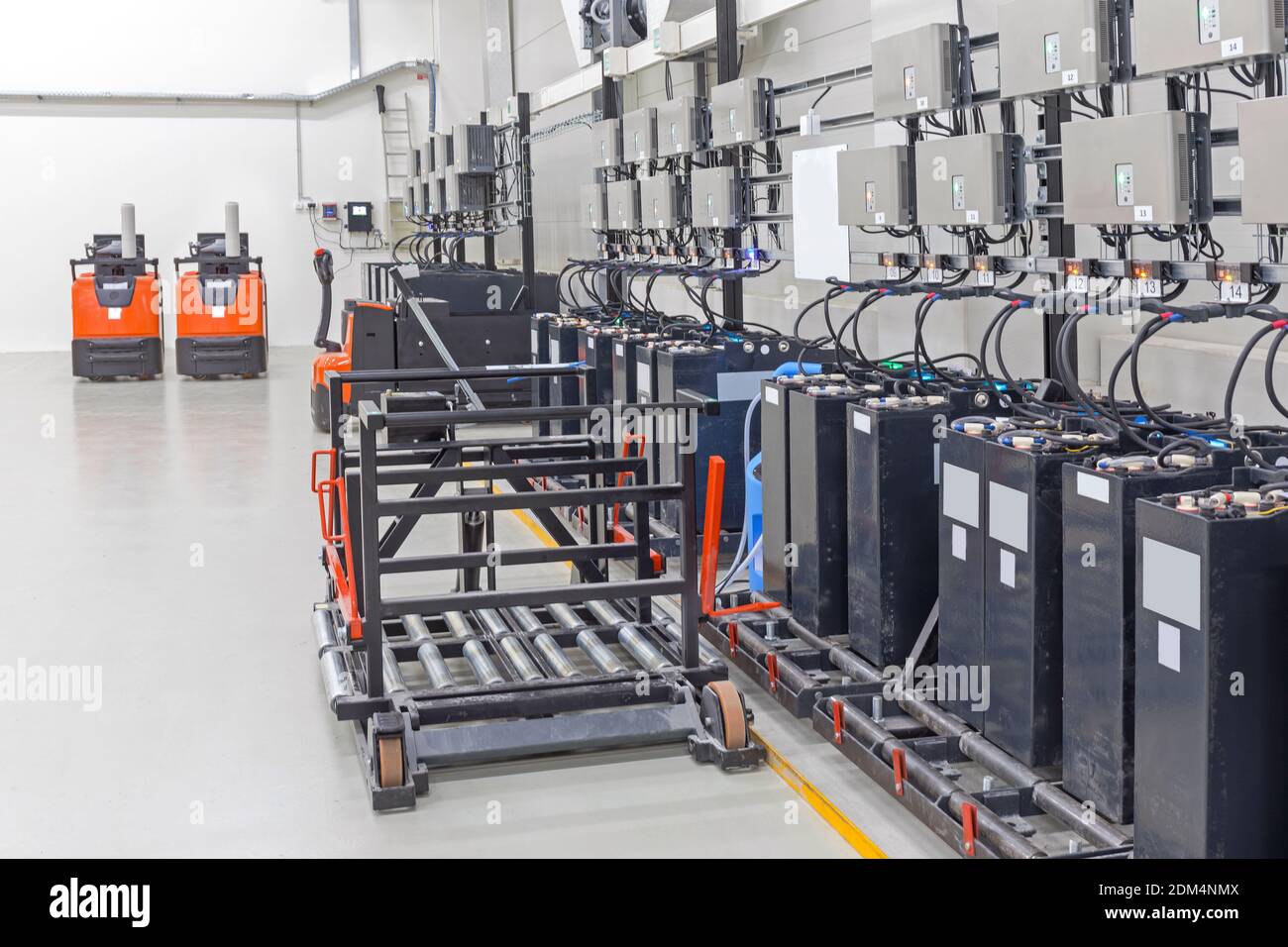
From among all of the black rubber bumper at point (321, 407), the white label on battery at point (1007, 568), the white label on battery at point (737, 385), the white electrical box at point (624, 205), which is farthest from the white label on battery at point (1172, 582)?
the black rubber bumper at point (321, 407)

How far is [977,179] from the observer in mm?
4336

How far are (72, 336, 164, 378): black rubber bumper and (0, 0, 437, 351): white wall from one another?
371 cm

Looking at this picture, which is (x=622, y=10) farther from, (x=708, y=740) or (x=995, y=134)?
(x=708, y=740)

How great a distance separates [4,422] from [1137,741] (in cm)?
991

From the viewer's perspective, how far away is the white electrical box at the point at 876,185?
486 centimetres

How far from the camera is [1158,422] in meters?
3.36

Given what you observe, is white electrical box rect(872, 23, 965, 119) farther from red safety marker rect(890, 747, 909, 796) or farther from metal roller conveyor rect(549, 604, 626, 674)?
red safety marker rect(890, 747, 909, 796)

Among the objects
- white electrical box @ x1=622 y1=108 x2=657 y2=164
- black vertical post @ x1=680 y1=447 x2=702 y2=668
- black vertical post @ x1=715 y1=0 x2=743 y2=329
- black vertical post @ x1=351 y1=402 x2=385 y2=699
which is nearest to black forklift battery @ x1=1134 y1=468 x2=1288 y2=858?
black vertical post @ x1=680 y1=447 x2=702 y2=668

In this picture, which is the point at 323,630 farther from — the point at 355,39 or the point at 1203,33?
the point at 355,39

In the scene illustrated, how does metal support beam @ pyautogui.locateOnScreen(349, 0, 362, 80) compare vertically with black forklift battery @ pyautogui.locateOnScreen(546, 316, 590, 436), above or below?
above

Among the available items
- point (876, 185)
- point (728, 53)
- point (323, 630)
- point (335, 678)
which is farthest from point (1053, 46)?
point (728, 53)

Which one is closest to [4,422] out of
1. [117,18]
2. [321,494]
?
[321,494]

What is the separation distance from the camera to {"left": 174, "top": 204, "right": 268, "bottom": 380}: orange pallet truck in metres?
13.3

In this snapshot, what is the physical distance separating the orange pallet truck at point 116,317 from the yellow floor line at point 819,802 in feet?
35.3
